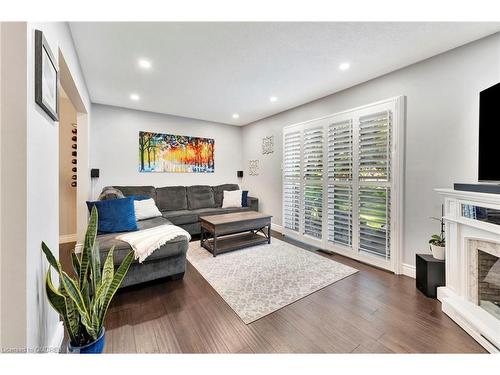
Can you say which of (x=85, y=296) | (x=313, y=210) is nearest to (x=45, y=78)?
(x=85, y=296)

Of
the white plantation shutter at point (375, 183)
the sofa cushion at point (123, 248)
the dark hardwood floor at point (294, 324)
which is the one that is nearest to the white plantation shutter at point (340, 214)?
the white plantation shutter at point (375, 183)

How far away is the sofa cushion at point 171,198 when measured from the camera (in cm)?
426

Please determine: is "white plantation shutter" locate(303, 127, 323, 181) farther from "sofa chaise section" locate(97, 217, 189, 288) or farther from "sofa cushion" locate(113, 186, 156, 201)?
"sofa cushion" locate(113, 186, 156, 201)

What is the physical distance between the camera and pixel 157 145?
4.48 meters

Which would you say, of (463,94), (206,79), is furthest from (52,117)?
(463,94)

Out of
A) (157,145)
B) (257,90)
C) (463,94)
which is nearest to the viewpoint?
(463,94)

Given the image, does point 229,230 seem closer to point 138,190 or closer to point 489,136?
point 138,190

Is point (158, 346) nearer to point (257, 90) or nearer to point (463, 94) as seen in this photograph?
point (257, 90)

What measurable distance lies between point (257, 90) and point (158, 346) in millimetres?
3244

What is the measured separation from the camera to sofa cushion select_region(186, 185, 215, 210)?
4574 mm

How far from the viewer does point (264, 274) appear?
256 centimetres

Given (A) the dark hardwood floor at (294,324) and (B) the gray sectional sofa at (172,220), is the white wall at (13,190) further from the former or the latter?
(B) the gray sectional sofa at (172,220)

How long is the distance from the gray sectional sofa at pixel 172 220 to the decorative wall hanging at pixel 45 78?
1.31 metres
